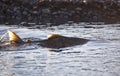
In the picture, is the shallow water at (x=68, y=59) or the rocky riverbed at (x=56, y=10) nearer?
the shallow water at (x=68, y=59)

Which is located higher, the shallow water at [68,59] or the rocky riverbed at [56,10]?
the rocky riverbed at [56,10]

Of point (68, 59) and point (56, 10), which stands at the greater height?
point (56, 10)

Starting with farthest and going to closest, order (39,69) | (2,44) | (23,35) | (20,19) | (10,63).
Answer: (20,19)
(23,35)
(2,44)
(10,63)
(39,69)

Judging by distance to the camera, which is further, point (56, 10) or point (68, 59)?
point (56, 10)

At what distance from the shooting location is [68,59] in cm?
909

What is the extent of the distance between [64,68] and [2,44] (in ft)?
10.2

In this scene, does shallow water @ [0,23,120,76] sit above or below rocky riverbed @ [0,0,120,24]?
below

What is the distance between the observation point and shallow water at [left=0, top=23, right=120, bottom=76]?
25.8 ft

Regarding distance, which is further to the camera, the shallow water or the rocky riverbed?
the rocky riverbed

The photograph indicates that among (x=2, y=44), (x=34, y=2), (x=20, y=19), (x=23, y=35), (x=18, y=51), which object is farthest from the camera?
(x=34, y=2)

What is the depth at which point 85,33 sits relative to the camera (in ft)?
44.1

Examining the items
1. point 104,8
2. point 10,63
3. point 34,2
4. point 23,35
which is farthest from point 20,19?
point 10,63

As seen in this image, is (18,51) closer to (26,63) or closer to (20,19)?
(26,63)

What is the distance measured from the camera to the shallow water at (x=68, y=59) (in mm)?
7879
